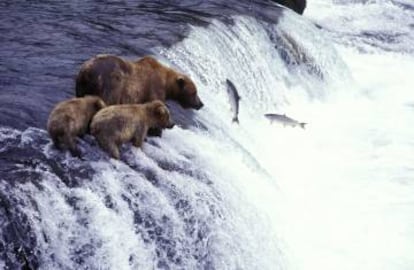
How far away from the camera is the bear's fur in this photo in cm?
601

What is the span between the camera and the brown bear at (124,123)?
528cm

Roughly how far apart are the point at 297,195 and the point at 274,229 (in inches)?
62.5

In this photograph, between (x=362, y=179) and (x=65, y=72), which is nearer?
(x=65, y=72)

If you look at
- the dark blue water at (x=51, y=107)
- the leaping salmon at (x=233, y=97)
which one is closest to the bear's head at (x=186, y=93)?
the dark blue water at (x=51, y=107)

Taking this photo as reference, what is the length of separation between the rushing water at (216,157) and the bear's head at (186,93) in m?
0.10

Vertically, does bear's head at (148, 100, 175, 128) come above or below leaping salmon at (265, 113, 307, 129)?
above

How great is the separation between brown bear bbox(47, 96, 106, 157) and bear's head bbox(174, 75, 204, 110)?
1594 mm

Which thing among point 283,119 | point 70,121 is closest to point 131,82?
point 70,121

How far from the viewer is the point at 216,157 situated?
6.37m

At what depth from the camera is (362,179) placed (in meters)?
8.66

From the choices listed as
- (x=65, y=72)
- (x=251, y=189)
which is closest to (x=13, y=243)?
(x=251, y=189)

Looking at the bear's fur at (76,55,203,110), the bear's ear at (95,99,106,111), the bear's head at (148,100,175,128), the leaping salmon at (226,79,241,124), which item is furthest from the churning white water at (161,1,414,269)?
the bear's ear at (95,99,106,111)

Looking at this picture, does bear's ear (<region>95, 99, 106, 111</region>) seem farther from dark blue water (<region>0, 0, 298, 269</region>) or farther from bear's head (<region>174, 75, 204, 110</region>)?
bear's head (<region>174, 75, 204, 110</region>)

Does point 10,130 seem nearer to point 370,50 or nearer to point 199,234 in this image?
point 199,234
